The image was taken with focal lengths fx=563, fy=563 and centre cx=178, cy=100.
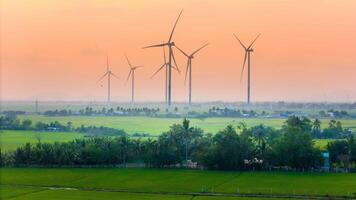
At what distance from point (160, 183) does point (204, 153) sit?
11830 mm

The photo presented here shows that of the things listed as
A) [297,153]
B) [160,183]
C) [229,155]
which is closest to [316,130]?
[297,153]

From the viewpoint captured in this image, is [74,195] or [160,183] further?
[160,183]

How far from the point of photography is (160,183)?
42438 millimetres

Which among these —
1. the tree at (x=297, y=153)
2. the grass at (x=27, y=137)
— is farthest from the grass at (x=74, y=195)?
the grass at (x=27, y=137)

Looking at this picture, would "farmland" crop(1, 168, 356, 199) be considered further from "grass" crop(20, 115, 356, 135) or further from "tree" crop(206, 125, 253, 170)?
"grass" crop(20, 115, 356, 135)

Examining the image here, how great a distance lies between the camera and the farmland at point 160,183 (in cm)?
3762

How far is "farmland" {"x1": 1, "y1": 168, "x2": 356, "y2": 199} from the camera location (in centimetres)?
3762

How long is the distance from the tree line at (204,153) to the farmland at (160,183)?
9.35 ft

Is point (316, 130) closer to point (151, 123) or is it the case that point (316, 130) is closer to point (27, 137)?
point (27, 137)

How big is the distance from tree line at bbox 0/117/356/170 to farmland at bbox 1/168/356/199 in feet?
9.35

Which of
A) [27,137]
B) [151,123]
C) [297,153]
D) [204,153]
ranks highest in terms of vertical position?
[151,123]

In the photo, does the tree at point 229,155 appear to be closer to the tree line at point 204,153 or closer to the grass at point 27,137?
the tree line at point 204,153

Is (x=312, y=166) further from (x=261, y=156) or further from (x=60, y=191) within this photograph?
(x=60, y=191)

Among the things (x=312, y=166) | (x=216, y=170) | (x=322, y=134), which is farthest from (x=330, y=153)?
(x=322, y=134)
